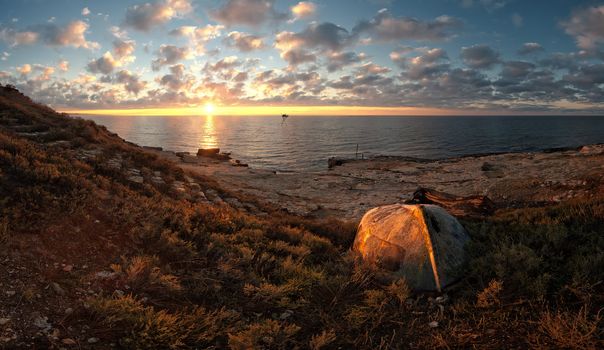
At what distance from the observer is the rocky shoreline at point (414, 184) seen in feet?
71.4

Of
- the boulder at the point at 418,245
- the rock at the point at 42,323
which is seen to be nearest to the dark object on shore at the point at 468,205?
the boulder at the point at 418,245

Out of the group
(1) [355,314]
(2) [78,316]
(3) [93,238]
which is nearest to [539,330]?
(1) [355,314]

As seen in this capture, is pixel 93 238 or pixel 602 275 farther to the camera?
pixel 93 238

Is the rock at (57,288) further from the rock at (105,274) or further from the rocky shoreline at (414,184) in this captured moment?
the rocky shoreline at (414,184)

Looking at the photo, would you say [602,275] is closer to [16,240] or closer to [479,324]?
[479,324]

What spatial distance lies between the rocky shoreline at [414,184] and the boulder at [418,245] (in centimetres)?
1237

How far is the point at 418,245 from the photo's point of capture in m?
7.40

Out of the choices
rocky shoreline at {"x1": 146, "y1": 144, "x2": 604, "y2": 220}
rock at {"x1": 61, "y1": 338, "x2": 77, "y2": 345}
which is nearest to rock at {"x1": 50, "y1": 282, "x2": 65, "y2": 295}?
rock at {"x1": 61, "y1": 338, "x2": 77, "y2": 345}

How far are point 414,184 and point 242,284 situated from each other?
31.0 metres

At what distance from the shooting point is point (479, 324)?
17.9 ft

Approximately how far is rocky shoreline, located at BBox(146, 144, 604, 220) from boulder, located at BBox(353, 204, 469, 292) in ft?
40.6

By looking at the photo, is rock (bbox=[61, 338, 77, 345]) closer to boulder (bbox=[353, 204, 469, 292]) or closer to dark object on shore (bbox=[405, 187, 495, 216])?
boulder (bbox=[353, 204, 469, 292])

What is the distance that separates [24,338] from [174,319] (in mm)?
1920

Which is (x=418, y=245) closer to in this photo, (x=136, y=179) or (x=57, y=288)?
(x=57, y=288)
